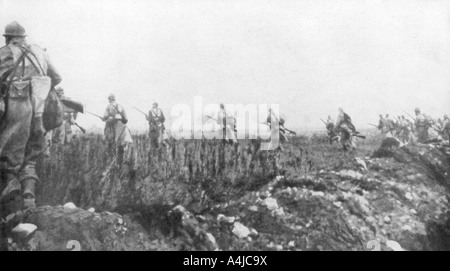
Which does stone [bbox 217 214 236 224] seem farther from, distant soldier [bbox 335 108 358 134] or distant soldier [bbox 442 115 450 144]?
distant soldier [bbox 442 115 450 144]

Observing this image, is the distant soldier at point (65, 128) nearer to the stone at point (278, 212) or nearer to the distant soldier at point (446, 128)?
the stone at point (278, 212)

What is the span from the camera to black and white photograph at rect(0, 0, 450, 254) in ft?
20.7

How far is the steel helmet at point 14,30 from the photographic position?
665 cm

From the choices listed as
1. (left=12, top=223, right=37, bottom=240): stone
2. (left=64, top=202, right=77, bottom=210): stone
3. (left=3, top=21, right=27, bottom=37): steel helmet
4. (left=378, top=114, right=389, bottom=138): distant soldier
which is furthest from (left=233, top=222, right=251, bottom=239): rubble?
(left=3, top=21, right=27, bottom=37): steel helmet

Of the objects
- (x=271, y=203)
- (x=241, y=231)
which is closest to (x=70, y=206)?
(x=241, y=231)

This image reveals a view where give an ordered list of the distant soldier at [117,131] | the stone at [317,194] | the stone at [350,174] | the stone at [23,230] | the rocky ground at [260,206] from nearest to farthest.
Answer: the stone at [23,230]
the rocky ground at [260,206]
the stone at [317,194]
the stone at [350,174]
the distant soldier at [117,131]

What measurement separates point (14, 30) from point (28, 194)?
244 centimetres

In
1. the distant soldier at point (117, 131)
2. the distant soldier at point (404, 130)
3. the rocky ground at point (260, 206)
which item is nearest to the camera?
the rocky ground at point (260, 206)

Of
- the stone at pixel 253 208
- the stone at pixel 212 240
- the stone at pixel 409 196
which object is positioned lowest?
the stone at pixel 212 240

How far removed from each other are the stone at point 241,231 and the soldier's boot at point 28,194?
9.48 feet

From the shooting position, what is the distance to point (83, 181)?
660cm

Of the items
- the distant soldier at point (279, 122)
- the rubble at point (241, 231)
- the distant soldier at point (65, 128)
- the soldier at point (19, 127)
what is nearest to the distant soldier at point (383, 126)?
the distant soldier at point (279, 122)
